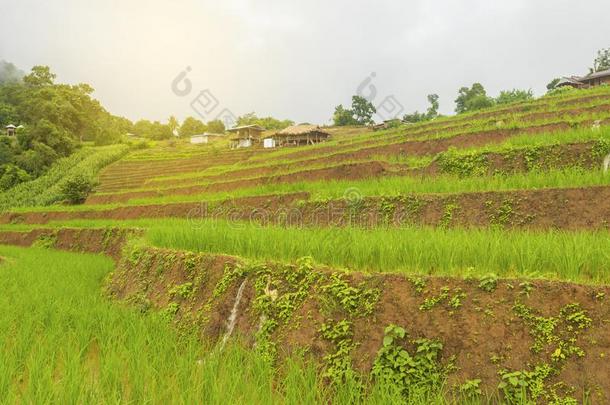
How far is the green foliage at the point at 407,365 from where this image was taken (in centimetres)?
254

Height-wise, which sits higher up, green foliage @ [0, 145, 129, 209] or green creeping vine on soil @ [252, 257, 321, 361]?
green foliage @ [0, 145, 129, 209]

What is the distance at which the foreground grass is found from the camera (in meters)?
2.39

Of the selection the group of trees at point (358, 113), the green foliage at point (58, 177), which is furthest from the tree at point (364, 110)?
the green foliage at point (58, 177)

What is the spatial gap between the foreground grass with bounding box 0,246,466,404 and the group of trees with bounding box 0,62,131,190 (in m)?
31.1

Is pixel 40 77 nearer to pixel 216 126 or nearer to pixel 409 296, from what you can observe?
pixel 216 126

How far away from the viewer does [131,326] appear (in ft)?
12.2

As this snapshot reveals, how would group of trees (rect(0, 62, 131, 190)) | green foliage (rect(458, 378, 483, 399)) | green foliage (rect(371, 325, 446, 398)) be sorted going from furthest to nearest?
1. group of trees (rect(0, 62, 131, 190))
2. green foliage (rect(371, 325, 446, 398))
3. green foliage (rect(458, 378, 483, 399))

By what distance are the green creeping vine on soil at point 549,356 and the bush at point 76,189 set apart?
22.4 meters

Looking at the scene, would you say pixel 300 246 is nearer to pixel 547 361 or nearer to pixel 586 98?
pixel 547 361

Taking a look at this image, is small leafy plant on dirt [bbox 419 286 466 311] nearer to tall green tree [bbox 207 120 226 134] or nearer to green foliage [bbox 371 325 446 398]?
green foliage [bbox 371 325 446 398]

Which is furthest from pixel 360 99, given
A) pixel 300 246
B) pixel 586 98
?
pixel 300 246

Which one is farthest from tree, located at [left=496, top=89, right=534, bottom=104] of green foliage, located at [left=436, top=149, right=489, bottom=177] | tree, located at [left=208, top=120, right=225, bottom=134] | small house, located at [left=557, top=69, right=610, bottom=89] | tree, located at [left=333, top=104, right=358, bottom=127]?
tree, located at [left=208, top=120, right=225, bottom=134]

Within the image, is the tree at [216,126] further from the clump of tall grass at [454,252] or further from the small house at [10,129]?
the clump of tall grass at [454,252]

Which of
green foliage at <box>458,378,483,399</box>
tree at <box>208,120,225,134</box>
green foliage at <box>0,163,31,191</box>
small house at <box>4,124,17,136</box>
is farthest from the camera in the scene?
tree at <box>208,120,225,134</box>
